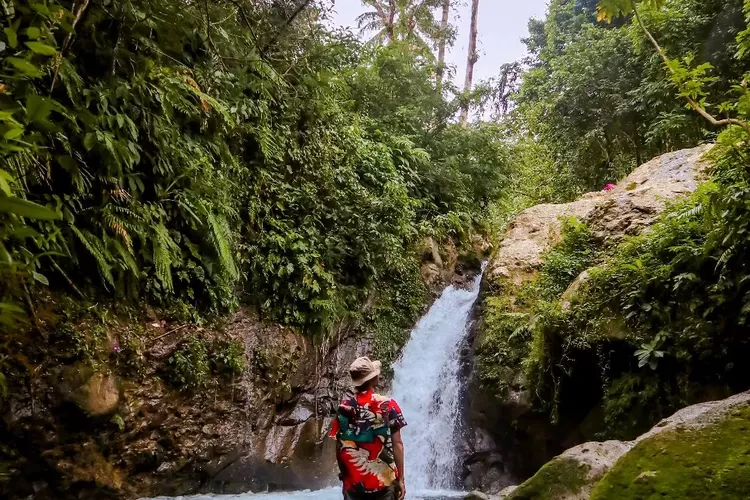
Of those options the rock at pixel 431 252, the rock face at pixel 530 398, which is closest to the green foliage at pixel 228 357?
the rock face at pixel 530 398

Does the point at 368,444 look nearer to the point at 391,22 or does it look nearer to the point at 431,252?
the point at 431,252

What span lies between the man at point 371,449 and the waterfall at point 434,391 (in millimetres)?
4972

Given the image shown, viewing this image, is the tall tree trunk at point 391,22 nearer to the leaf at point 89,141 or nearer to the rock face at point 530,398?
the rock face at point 530,398

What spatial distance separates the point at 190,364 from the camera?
593 centimetres

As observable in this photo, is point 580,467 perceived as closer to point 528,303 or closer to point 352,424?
point 352,424

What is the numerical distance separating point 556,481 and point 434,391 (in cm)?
553

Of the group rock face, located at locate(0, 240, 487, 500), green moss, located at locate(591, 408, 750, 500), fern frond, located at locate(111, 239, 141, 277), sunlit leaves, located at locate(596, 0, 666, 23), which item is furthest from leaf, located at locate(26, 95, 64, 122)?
sunlit leaves, located at locate(596, 0, 666, 23)

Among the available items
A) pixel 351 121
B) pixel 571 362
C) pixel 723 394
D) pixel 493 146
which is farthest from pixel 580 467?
pixel 493 146

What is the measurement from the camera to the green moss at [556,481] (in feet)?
11.8

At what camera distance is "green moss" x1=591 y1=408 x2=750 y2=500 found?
2086mm

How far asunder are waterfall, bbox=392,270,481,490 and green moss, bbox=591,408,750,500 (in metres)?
5.86

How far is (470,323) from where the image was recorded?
32.7 feet

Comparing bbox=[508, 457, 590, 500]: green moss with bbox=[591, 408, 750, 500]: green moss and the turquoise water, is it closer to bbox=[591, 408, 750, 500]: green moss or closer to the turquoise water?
bbox=[591, 408, 750, 500]: green moss

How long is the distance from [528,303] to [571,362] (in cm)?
249
